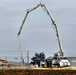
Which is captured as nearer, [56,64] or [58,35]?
[56,64]

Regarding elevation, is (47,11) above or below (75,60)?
above

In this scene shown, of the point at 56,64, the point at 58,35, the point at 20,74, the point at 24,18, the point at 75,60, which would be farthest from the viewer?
the point at 24,18

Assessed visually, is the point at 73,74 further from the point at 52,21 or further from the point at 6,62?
the point at 52,21

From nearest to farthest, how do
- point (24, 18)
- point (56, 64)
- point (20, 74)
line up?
1. point (20, 74)
2. point (56, 64)
3. point (24, 18)

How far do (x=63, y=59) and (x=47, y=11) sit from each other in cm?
1873

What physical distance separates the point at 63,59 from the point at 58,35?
12724 millimetres

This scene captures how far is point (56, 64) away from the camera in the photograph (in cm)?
6181

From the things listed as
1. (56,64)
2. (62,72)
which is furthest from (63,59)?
(62,72)

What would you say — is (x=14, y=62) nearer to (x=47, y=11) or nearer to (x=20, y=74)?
(x=47, y=11)

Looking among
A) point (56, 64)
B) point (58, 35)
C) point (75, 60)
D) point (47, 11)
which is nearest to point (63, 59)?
point (56, 64)

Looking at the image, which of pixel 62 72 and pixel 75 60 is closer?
pixel 62 72

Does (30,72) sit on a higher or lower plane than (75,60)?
lower

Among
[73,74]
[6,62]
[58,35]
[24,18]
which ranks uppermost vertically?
[24,18]

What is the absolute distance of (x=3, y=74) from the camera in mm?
33062
